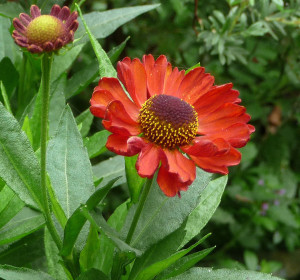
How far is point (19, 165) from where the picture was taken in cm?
81

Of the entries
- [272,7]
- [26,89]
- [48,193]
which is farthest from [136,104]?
[272,7]

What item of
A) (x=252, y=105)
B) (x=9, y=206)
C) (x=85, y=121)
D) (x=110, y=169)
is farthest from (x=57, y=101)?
(x=252, y=105)

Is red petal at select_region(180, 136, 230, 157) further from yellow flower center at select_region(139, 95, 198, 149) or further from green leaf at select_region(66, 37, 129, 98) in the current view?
green leaf at select_region(66, 37, 129, 98)

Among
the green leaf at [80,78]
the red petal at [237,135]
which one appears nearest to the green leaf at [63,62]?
the green leaf at [80,78]

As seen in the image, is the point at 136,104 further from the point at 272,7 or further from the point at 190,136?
the point at 272,7

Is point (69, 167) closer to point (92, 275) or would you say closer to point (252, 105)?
Result: point (92, 275)

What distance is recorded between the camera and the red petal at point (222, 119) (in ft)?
2.68

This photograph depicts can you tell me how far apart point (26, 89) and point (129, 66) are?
549 millimetres

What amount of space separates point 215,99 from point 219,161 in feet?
0.41

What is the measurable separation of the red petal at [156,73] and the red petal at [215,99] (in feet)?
0.23

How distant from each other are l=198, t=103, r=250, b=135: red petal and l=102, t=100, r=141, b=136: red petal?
11cm

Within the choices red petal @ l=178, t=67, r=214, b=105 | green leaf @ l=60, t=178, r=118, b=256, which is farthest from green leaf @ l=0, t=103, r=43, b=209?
red petal @ l=178, t=67, r=214, b=105

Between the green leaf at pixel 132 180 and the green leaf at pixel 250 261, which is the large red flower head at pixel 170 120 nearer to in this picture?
the green leaf at pixel 132 180

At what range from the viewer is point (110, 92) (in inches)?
31.5
